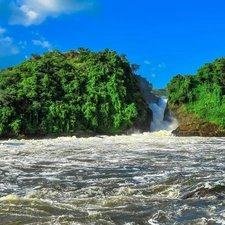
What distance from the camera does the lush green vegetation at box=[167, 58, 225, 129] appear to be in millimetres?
38516

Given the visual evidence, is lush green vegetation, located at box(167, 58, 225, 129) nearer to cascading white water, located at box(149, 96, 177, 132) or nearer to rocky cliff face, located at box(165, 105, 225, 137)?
cascading white water, located at box(149, 96, 177, 132)

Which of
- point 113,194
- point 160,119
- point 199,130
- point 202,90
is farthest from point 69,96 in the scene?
point 113,194

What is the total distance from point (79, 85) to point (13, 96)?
310 inches

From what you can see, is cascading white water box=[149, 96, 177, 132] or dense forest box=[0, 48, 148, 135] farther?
cascading white water box=[149, 96, 177, 132]

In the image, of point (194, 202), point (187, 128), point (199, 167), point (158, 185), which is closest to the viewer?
point (194, 202)

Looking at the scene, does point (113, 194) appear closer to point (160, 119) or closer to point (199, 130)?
point (199, 130)

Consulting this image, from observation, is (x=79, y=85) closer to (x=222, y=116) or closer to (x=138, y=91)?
(x=138, y=91)

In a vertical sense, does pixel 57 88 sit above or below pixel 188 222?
above

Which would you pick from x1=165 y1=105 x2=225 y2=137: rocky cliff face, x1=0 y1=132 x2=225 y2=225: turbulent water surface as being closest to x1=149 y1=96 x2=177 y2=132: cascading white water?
x1=165 y1=105 x2=225 y2=137: rocky cliff face

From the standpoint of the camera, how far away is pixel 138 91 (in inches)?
1677

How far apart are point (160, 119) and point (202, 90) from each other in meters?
6.35

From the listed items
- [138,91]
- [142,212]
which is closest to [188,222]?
→ [142,212]

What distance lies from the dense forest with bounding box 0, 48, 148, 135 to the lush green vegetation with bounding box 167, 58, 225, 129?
463cm

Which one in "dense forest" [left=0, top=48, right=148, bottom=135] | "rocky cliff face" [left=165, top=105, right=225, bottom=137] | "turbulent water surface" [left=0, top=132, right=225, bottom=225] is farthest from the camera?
"dense forest" [left=0, top=48, right=148, bottom=135]
